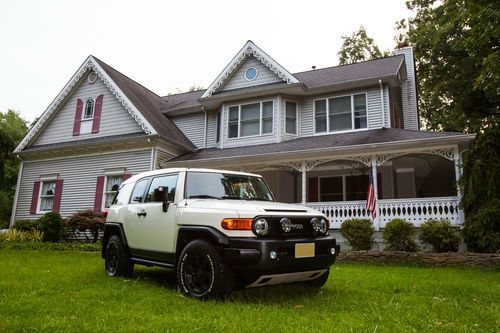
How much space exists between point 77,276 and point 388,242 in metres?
8.29

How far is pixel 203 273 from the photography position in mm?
4539

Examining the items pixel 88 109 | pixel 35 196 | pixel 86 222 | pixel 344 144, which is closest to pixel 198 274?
pixel 344 144

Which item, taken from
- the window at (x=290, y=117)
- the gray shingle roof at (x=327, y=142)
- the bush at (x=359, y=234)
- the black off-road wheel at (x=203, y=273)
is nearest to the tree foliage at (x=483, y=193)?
the gray shingle roof at (x=327, y=142)

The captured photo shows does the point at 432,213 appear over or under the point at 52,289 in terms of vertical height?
over

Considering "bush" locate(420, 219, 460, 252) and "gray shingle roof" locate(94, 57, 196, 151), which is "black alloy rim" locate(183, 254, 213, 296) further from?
"gray shingle roof" locate(94, 57, 196, 151)

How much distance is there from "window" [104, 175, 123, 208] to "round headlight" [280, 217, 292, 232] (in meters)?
13.7

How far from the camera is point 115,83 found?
57.5ft

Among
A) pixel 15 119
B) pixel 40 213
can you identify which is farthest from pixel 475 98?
pixel 15 119

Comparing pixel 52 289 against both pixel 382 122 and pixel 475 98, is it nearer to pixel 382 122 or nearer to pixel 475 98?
pixel 382 122

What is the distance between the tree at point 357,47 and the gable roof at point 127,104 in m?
19.4

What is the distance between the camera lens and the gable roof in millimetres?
16531

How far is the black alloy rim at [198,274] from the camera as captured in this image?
14.6 ft

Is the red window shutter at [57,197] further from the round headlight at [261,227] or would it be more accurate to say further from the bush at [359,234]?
the round headlight at [261,227]

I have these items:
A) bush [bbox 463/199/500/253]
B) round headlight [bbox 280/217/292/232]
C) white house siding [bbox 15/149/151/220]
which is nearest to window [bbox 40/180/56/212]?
white house siding [bbox 15/149/151/220]
